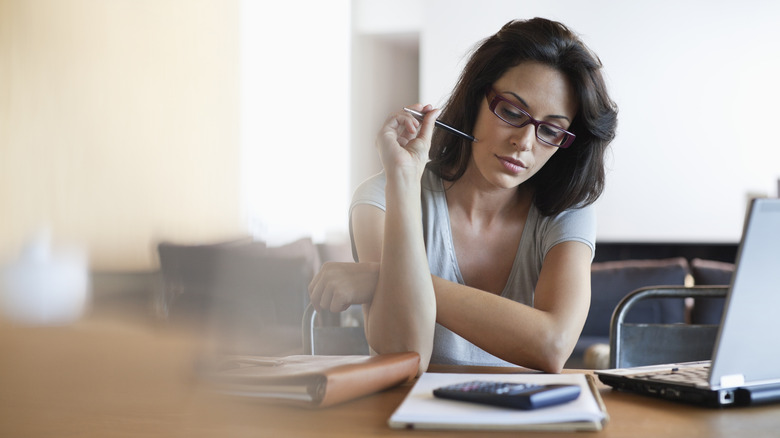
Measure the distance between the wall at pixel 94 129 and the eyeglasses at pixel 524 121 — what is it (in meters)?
0.75

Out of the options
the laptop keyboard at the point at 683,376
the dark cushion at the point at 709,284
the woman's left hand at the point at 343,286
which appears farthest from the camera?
the dark cushion at the point at 709,284

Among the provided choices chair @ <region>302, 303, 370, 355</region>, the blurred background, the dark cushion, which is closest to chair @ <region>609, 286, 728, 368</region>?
chair @ <region>302, 303, 370, 355</region>

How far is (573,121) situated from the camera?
1.02 metres

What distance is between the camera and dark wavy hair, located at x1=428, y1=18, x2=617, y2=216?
0.95m

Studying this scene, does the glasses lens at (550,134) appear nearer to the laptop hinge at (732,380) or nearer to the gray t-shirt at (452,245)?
the gray t-shirt at (452,245)

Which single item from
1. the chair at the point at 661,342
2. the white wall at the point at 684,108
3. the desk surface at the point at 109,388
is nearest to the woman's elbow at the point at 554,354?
the chair at the point at 661,342

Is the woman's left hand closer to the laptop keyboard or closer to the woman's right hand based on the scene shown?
the woman's right hand

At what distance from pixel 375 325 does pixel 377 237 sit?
0.60 ft

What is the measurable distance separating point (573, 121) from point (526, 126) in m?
0.14

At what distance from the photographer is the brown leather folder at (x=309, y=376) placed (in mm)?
274

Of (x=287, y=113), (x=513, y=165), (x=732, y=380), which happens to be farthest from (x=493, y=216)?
(x=287, y=113)

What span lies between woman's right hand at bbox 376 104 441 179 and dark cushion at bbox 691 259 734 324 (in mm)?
1597

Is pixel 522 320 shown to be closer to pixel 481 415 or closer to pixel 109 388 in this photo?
pixel 481 415

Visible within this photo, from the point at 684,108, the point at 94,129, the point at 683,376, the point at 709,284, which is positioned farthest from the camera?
the point at 684,108
